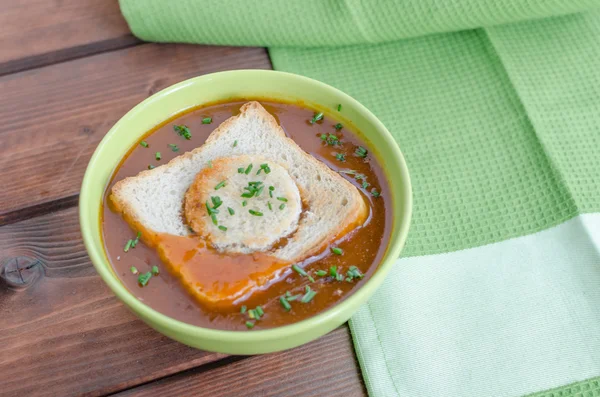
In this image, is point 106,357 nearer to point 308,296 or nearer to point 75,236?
point 75,236

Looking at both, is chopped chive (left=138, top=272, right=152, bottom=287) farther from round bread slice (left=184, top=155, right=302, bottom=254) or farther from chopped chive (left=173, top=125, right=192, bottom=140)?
chopped chive (left=173, top=125, right=192, bottom=140)

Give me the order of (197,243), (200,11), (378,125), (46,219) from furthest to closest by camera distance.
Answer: (200,11) → (46,219) → (378,125) → (197,243)

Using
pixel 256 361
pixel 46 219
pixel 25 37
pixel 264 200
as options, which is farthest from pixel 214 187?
pixel 25 37

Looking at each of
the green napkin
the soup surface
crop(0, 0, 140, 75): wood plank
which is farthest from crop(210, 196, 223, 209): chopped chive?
crop(0, 0, 140, 75): wood plank

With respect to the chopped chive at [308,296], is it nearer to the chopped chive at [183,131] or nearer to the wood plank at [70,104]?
the chopped chive at [183,131]

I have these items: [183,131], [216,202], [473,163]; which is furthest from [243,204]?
[473,163]

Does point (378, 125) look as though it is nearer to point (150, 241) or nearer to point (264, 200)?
point (264, 200)
